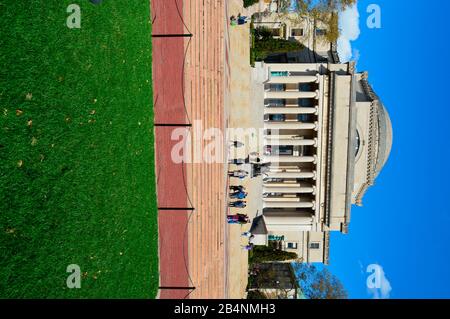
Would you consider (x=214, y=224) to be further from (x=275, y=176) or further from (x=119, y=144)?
(x=275, y=176)

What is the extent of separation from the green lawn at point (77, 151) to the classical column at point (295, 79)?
1915 centimetres

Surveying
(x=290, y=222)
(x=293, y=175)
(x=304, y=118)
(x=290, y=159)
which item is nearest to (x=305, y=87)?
(x=304, y=118)

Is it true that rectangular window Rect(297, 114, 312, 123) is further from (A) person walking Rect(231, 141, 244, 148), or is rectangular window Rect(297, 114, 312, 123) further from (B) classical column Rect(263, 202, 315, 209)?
(A) person walking Rect(231, 141, 244, 148)

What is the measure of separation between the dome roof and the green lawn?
27688mm

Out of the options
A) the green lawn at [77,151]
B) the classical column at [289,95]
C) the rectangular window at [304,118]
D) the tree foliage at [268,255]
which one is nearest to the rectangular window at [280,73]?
the classical column at [289,95]

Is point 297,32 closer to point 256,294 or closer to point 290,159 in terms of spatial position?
point 290,159

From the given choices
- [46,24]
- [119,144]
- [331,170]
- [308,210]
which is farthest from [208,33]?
[308,210]

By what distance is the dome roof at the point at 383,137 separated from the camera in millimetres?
40469

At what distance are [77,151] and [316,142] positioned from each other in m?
25.6

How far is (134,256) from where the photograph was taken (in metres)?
16.8

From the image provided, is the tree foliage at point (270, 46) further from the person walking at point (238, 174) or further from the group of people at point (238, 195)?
the person walking at point (238, 174)

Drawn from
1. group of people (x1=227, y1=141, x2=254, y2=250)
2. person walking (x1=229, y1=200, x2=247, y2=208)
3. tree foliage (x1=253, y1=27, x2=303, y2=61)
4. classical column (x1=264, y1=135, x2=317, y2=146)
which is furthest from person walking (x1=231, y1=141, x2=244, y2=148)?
tree foliage (x1=253, y1=27, x2=303, y2=61)

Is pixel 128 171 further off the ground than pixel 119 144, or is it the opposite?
pixel 119 144

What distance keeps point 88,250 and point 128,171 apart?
384 cm
